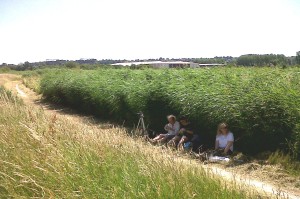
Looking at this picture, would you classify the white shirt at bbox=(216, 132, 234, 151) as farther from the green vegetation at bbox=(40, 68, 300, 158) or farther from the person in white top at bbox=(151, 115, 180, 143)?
the person in white top at bbox=(151, 115, 180, 143)

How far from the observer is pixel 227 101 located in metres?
8.69

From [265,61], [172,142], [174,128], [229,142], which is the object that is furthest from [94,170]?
[265,61]

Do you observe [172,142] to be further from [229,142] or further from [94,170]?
[94,170]

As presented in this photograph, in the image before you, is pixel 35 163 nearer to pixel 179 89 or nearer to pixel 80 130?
pixel 80 130

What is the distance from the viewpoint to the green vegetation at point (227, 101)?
7.57 m

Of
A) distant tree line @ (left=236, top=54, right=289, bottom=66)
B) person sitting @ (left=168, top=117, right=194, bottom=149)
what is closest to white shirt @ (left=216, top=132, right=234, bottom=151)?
person sitting @ (left=168, top=117, right=194, bottom=149)

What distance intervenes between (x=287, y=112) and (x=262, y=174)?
1460mm

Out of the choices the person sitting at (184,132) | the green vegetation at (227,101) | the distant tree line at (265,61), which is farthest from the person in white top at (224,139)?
the distant tree line at (265,61)

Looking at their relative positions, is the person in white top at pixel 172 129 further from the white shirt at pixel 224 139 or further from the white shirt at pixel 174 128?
the white shirt at pixel 224 139

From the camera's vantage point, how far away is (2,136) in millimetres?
5023

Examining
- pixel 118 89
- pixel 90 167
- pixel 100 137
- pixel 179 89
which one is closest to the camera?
pixel 90 167

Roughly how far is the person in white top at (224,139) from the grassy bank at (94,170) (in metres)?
4.19

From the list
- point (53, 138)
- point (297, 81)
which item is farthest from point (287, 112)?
point (53, 138)

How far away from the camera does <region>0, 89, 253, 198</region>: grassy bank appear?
10.9 feet
